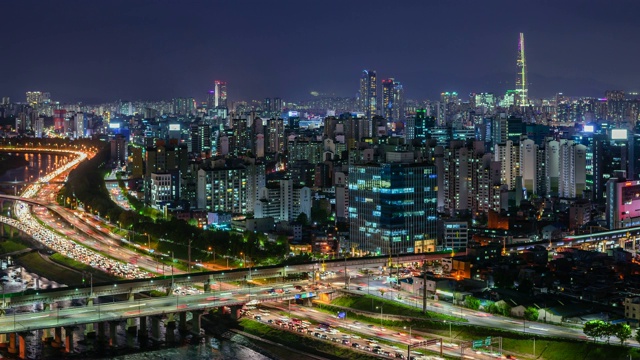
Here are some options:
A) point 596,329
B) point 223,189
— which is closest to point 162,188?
point 223,189

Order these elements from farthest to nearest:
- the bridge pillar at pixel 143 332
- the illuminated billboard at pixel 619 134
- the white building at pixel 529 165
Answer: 1. the illuminated billboard at pixel 619 134
2. the white building at pixel 529 165
3. the bridge pillar at pixel 143 332

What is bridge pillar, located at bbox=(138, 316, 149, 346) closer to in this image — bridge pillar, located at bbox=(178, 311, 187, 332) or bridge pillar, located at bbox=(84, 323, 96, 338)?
bridge pillar, located at bbox=(178, 311, 187, 332)

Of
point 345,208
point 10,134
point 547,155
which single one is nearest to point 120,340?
point 345,208

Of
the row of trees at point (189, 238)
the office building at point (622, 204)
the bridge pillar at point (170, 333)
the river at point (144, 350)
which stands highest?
the office building at point (622, 204)

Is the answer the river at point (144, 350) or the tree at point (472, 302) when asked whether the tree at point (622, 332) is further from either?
the river at point (144, 350)

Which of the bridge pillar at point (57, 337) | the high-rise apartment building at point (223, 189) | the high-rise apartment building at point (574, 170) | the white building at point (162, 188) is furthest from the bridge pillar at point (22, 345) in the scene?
the high-rise apartment building at point (574, 170)

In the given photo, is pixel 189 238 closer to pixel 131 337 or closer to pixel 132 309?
pixel 132 309

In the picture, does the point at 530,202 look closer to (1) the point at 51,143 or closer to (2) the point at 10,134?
(1) the point at 51,143
